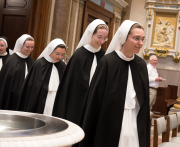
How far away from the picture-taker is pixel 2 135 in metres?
1.39

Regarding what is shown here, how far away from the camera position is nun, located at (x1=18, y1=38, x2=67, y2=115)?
14.9 ft

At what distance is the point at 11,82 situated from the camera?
5.35 metres

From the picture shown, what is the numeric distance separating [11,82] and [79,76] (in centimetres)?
206

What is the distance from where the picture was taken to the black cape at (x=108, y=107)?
2.77 meters

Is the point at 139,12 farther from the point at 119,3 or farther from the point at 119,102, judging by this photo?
the point at 119,102

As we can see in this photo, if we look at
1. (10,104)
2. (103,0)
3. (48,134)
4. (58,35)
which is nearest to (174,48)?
(103,0)

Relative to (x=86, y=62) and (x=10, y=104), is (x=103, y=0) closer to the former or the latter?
(x=10, y=104)

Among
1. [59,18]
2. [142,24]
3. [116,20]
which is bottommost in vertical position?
[59,18]

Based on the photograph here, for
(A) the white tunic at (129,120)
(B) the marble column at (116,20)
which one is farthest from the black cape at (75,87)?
(B) the marble column at (116,20)

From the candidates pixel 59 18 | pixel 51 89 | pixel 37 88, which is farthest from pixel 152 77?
pixel 37 88

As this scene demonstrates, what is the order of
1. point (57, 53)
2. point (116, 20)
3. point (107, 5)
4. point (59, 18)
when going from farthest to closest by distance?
point (116, 20) → point (107, 5) → point (59, 18) → point (57, 53)

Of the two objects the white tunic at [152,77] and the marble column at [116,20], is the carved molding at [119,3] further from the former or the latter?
the white tunic at [152,77]

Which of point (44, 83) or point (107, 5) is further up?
point (107, 5)

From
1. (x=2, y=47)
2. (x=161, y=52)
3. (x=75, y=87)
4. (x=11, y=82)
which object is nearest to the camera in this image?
(x=75, y=87)
